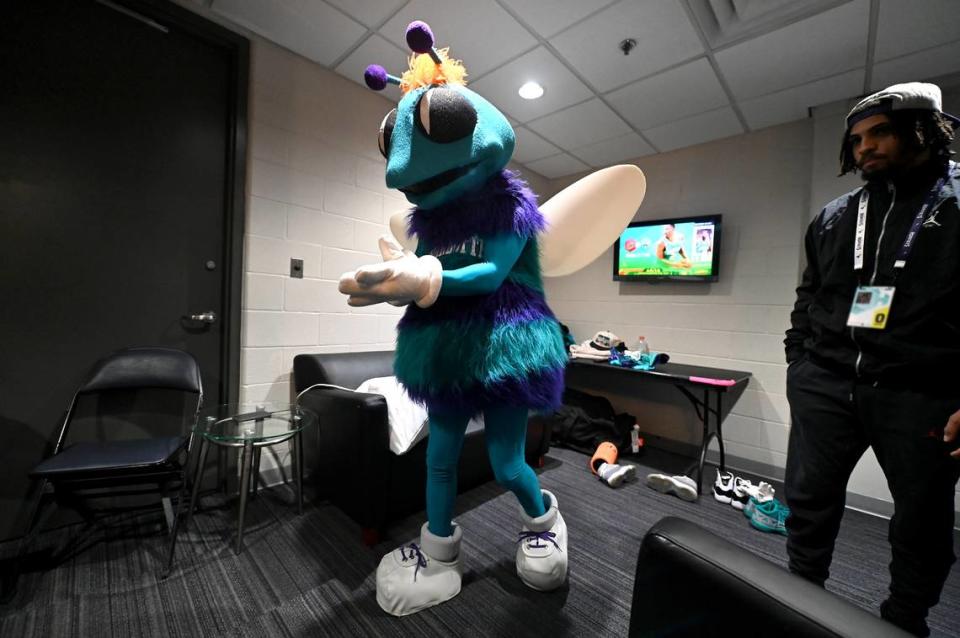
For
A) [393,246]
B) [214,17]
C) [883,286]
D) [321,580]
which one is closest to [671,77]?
[883,286]

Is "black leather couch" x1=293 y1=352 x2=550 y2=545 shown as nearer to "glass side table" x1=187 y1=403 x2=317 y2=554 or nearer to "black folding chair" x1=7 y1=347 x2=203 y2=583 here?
"glass side table" x1=187 y1=403 x2=317 y2=554

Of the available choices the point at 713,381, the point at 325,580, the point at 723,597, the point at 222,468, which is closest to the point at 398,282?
the point at 723,597

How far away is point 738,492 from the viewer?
1.88m

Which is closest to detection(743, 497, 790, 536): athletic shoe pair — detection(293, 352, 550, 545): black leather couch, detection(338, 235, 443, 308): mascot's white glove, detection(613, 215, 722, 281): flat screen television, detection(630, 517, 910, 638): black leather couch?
detection(293, 352, 550, 545): black leather couch

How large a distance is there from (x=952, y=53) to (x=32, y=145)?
3.94 m

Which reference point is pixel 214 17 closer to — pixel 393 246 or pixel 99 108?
pixel 99 108

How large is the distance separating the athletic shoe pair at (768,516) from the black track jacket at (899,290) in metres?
1.09

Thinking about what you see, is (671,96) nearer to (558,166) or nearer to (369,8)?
(558,166)

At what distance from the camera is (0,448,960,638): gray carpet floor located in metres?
1.04

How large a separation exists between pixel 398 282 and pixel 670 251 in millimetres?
2578

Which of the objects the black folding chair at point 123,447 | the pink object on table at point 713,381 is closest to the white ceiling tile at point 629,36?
the pink object on table at point 713,381

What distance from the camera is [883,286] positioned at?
2.97 feet

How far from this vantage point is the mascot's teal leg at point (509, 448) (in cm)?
103

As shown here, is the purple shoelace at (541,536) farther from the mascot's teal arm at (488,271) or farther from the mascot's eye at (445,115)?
the mascot's eye at (445,115)
